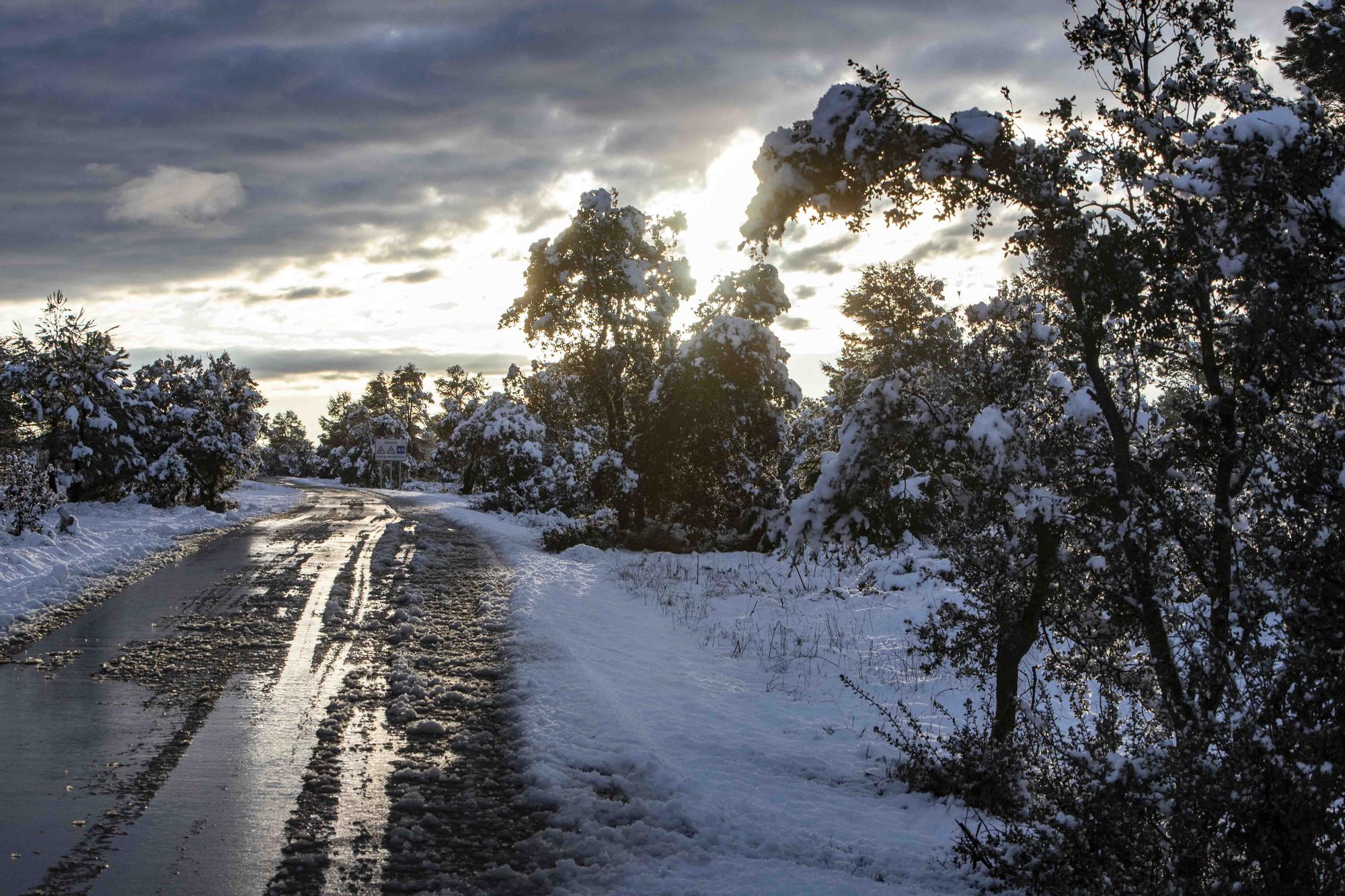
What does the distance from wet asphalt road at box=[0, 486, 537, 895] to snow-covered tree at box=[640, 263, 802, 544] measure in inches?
426

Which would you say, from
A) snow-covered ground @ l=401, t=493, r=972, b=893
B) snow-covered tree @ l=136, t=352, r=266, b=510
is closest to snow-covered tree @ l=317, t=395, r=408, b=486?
snow-covered tree @ l=136, t=352, r=266, b=510

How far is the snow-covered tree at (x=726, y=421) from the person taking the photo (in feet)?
68.8

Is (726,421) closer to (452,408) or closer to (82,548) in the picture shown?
(82,548)

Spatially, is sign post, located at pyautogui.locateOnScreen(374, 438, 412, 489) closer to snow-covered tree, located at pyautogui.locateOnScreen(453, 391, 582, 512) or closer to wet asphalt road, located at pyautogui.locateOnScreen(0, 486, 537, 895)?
snow-covered tree, located at pyautogui.locateOnScreen(453, 391, 582, 512)

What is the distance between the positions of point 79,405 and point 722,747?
2741 cm

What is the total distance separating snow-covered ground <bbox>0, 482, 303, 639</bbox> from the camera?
10688mm

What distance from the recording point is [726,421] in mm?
21109

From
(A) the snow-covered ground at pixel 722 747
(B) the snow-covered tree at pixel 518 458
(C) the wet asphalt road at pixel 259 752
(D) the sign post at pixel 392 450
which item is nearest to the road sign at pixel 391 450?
(D) the sign post at pixel 392 450

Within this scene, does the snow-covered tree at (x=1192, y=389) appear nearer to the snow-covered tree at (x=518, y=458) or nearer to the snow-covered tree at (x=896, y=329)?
the snow-covered tree at (x=896, y=329)

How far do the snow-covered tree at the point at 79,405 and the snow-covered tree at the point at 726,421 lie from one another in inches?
671

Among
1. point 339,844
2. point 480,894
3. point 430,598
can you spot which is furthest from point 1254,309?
point 430,598

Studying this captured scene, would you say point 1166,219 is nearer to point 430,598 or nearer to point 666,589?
point 430,598

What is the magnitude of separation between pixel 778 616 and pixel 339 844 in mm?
8875

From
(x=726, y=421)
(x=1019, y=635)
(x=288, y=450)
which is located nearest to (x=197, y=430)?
(x=726, y=421)
